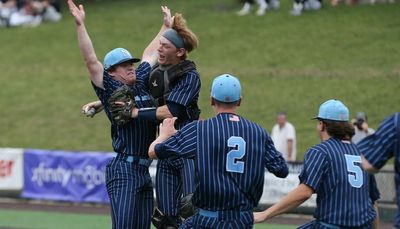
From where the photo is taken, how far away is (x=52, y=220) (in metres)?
16.6

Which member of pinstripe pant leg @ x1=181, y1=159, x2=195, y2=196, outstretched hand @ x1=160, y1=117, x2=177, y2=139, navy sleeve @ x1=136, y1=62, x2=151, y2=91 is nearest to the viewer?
outstretched hand @ x1=160, y1=117, x2=177, y2=139

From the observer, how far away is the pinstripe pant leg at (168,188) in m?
9.01

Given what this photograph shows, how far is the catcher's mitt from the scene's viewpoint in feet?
28.3

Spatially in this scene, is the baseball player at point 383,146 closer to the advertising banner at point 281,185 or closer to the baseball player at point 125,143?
the baseball player at point 125,143

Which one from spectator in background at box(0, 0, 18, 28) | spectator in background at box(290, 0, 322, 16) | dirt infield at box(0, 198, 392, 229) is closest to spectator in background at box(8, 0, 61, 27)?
spectator in background at box(0, 0, 18, 28)

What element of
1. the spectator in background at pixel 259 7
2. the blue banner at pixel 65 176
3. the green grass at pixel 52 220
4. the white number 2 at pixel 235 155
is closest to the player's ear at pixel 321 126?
the white number 2 at pixel 235 155

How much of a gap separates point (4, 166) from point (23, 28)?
15.2 meters

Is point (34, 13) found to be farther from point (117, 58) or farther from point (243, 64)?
point (117, 58)

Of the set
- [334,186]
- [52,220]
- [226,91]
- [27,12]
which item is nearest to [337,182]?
[334,186]

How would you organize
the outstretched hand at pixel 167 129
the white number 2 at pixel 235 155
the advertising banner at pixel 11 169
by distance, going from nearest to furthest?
the white number 2 at pixel 235 155
the outstretched hand at pixel 167 129
the advertising banner at pixel 11 169

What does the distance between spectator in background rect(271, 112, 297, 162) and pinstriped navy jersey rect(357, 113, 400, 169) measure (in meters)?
11.6

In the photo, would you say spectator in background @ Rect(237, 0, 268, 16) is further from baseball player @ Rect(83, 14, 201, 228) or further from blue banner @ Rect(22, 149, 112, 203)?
baseball player @ Rect(83, 14, 201, 228)

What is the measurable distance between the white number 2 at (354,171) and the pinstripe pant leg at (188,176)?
67.7 inches

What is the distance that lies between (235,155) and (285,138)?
434 inches
